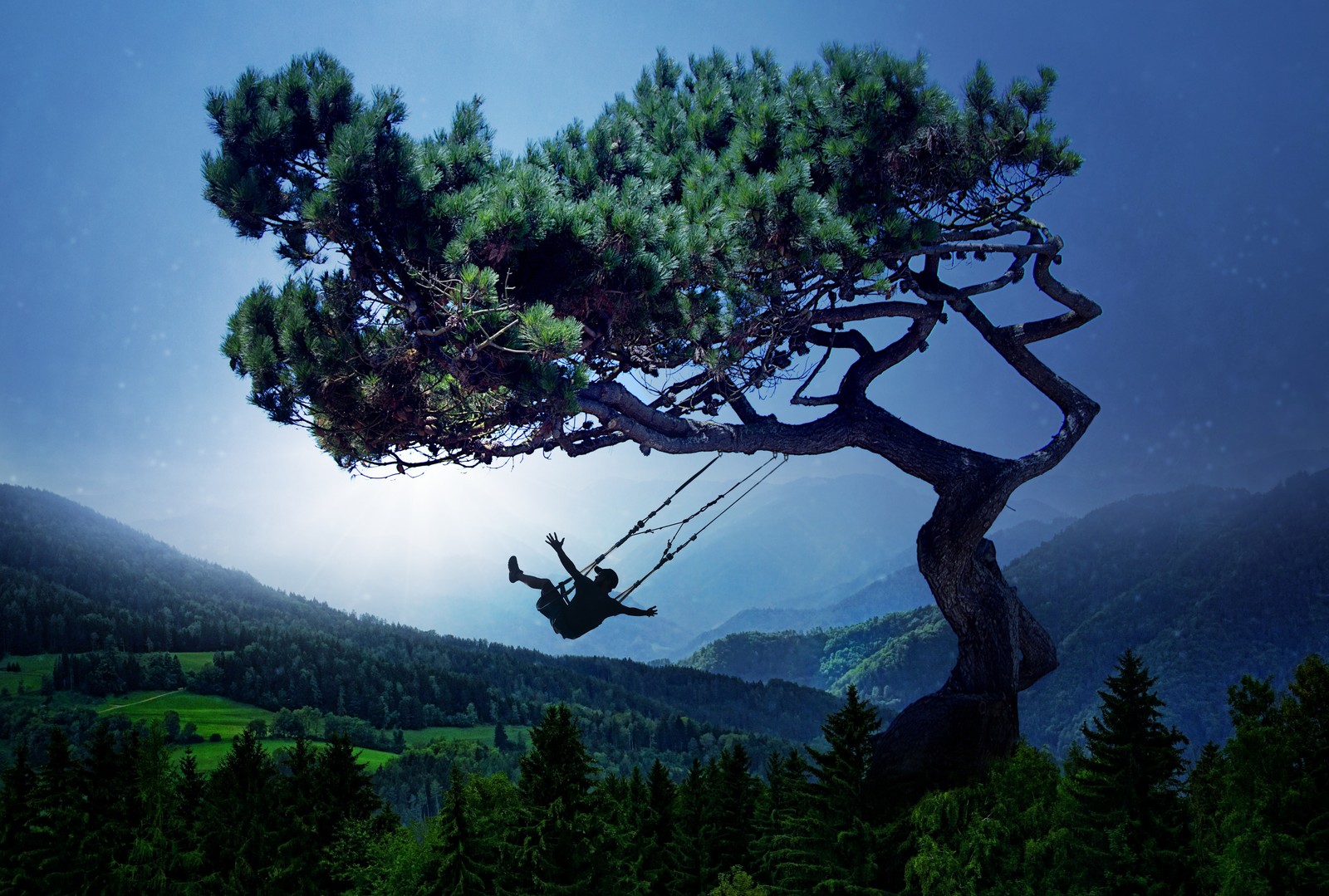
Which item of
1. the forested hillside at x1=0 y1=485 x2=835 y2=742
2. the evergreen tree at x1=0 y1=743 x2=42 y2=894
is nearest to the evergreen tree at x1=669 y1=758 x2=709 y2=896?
the evergreen tree at x1=0 y1=743 x2=42 y2=894

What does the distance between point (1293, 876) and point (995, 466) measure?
3.98 metres

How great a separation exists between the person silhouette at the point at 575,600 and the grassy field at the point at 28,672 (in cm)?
5089

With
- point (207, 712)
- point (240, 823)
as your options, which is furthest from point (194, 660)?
point (240, 823)

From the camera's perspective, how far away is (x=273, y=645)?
2169 inches

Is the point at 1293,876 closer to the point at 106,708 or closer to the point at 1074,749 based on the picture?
the point at 1074,749

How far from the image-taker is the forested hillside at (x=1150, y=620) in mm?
84688

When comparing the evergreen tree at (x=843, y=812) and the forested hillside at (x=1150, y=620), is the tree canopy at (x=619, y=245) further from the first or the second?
the forested hillside at (x=1150, y=620)

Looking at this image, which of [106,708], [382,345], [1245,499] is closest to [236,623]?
[106,708]

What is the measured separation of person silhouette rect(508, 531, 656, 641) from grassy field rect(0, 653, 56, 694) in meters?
50.9

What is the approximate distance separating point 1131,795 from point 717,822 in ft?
10.3

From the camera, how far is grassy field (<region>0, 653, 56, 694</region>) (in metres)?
45.1

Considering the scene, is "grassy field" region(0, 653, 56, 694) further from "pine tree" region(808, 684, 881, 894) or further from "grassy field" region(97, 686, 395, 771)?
"pine tree" region(808, 684, 881, 894)

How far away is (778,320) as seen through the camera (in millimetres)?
7707

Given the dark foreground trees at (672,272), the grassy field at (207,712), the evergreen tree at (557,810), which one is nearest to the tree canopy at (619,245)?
the dark foreground trees at (672,272)
